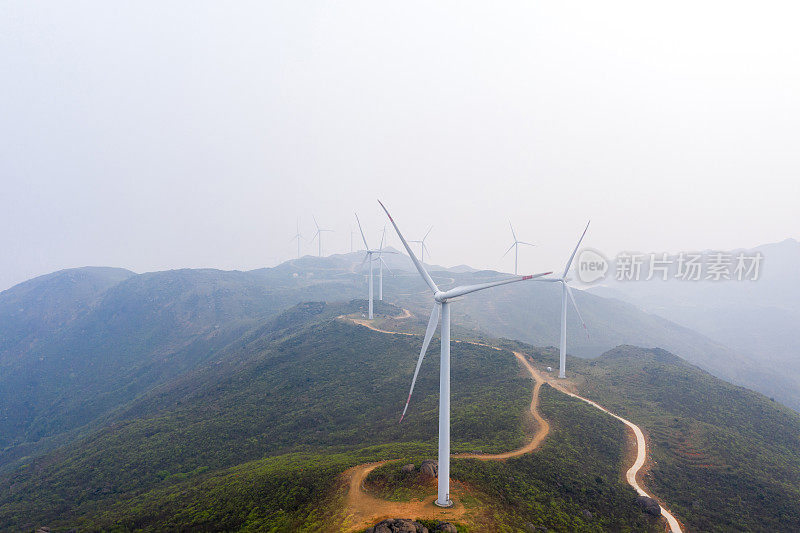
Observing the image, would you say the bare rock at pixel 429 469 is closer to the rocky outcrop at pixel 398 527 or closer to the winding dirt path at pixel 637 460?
the rocky outcrop at pixel 398 527

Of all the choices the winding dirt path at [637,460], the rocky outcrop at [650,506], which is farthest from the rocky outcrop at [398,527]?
the winding dirt path at [637,460]

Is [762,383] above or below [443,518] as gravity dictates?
below

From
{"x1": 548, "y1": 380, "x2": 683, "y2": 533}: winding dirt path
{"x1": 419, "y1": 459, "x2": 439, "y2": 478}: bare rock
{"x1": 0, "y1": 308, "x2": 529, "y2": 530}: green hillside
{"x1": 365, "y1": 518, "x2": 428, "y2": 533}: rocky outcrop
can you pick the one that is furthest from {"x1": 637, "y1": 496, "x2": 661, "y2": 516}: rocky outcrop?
{"x1": 365, "y1": 518, "x2": 428, "y2": 533}: rocky outcrop

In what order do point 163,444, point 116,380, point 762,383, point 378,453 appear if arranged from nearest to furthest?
point 378,453
point 163,444
point 116,380
point 762,383

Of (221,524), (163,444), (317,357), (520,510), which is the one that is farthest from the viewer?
(317,357)

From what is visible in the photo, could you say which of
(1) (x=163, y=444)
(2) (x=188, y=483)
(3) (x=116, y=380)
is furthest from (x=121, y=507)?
(3) (x=116, y=380)

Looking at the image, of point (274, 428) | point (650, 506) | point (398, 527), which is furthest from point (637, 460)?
point (274, 428)

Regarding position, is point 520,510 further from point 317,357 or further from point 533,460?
point 317,357

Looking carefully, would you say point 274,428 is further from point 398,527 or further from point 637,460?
point 637,460
